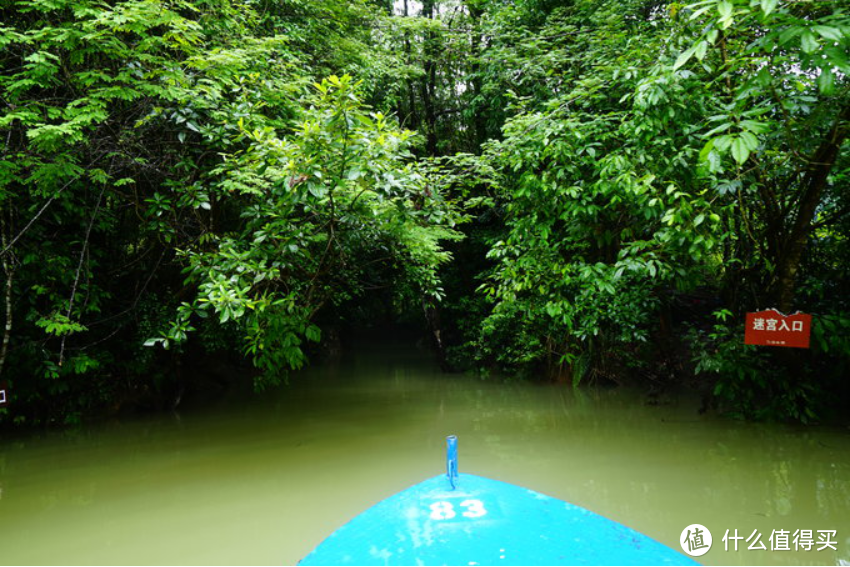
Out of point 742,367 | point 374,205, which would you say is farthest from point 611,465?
point 374,205

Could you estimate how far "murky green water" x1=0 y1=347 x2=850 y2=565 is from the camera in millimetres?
3238

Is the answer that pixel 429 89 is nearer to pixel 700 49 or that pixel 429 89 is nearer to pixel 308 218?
pixel 308 218

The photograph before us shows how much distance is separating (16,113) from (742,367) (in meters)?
5.75

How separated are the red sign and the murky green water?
0.99 m

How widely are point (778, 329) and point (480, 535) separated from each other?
3.10m

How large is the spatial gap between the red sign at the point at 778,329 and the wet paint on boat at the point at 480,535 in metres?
2.58

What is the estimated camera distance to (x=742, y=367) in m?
4.84

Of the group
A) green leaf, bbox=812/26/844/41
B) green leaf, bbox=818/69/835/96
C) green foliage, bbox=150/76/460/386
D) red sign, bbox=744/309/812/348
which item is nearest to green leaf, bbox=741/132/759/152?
green leaf, bbox=818/69/835/96

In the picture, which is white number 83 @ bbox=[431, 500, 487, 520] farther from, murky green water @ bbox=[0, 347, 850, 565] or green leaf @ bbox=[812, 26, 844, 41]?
green leaf @ bbox=[812, 26, 844, 41]

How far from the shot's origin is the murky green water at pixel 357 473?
3.24m

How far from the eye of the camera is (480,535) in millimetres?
1871

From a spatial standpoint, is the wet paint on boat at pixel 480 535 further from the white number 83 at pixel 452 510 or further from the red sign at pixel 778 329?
the red sign at pixel 778 329

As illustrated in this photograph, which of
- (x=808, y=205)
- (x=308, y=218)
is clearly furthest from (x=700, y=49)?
(x=308, y=218)

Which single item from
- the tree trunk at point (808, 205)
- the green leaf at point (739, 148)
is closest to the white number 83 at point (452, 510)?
the green leaf at point (739, 148)
